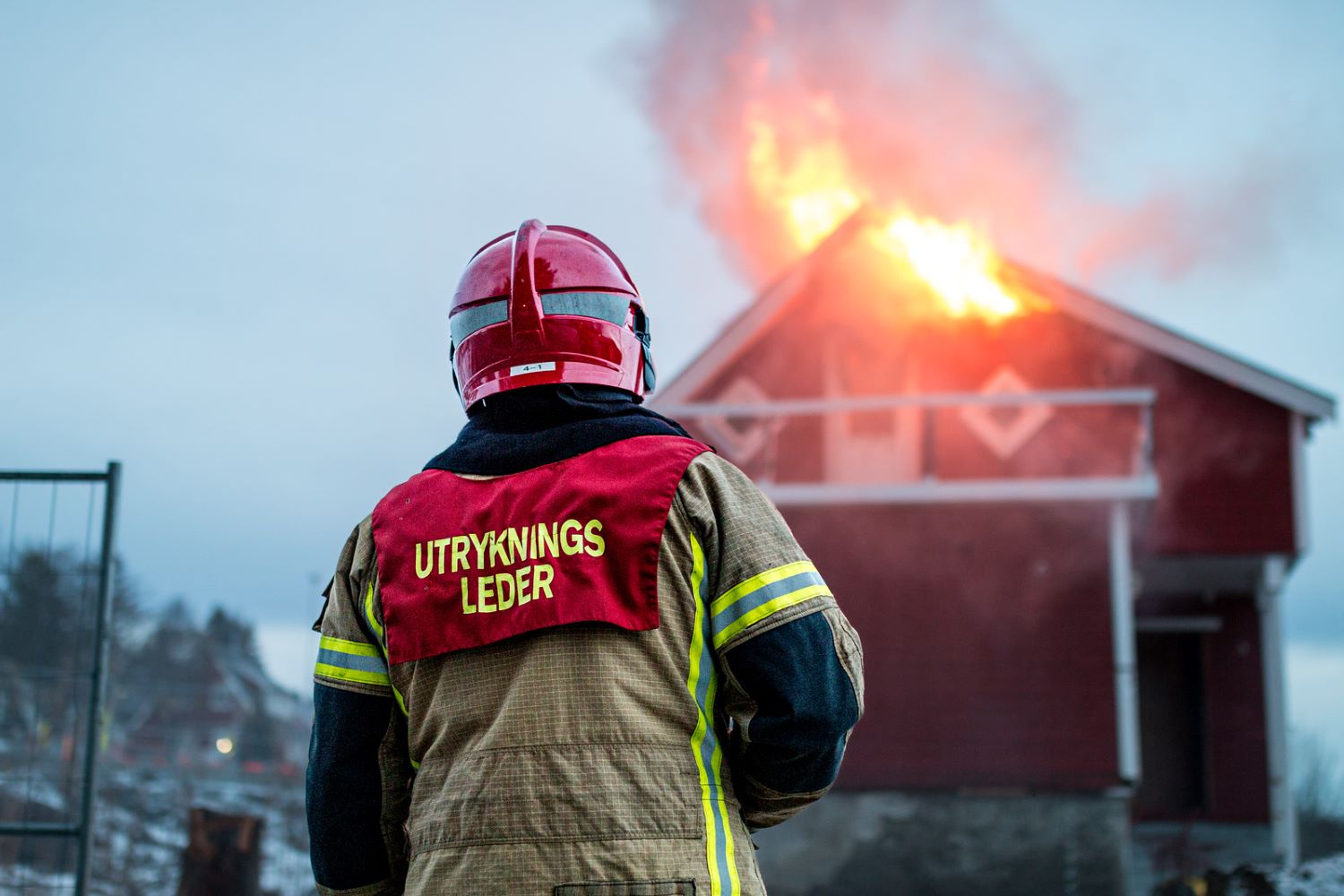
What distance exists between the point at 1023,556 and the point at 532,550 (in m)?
11.9

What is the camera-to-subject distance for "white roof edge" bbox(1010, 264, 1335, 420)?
49.4 feet

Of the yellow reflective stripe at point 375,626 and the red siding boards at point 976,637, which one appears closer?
the yellow reflective stripe at point 375,626

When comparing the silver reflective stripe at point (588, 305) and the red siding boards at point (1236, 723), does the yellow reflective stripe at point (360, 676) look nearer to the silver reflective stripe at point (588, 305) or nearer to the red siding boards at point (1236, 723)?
the silver reflective stripe at point (588, 305)

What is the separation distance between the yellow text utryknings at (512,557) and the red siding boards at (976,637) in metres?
11.4

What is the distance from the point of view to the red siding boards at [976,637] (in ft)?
42.9

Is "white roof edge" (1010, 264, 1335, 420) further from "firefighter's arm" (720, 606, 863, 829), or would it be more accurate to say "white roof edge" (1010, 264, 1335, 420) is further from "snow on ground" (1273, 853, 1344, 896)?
"firefighter's arm" (720, 606, 863, 829)

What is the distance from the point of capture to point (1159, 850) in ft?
50.5

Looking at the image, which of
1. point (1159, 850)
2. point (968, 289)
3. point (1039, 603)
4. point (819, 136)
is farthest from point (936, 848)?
point (819, 136)

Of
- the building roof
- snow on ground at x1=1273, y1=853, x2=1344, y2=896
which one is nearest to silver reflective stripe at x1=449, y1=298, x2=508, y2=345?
Result: snow on ground at x1=1273, y1=853, x2=1344, y2=896

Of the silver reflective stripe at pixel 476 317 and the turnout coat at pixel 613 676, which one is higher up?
the silver reflective stripe at pixel 476 317

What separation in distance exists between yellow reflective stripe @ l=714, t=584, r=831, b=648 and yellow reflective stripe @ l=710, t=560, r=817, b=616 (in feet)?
0.09

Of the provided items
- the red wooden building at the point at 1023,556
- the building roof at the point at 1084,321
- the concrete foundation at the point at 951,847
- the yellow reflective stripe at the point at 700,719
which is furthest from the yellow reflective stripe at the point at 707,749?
the building roof at the point at 1084,321

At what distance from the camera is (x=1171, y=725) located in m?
17.5

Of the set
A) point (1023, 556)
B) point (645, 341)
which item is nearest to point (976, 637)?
point (1023, 556)
